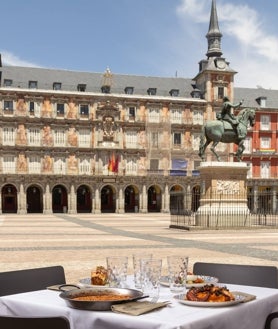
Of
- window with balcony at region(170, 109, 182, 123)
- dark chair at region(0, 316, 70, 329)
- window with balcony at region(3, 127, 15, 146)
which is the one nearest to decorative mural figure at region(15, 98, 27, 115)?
window with balcony at region(3, 127, 15, 146)

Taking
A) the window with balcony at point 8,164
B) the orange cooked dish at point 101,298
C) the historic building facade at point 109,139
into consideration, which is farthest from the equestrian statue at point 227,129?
the window with balcony at point 8,164

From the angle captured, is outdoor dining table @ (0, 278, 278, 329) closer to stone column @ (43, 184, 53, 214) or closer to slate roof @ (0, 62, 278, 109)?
stone column @ (43, 184, 53, 214)

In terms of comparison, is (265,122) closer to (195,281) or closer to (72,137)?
(72,137)

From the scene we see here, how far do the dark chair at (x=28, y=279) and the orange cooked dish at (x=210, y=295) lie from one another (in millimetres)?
1686

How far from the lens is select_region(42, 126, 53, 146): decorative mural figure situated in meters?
56.5

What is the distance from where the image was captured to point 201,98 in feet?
201

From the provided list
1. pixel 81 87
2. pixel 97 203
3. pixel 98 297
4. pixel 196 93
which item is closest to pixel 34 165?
pixel 97 203

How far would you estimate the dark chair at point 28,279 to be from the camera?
4684mm

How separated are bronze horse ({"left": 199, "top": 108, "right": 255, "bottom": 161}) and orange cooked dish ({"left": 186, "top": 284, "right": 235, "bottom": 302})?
854 inches

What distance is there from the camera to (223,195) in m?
25.1

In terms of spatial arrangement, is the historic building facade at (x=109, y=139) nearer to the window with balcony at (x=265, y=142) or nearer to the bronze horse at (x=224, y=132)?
the window with balcony at (x=265, y=142)

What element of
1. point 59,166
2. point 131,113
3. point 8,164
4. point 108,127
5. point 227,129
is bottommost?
point 59,166

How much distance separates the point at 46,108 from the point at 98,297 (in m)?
53.7

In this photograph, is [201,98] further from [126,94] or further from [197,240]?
[197,240]
